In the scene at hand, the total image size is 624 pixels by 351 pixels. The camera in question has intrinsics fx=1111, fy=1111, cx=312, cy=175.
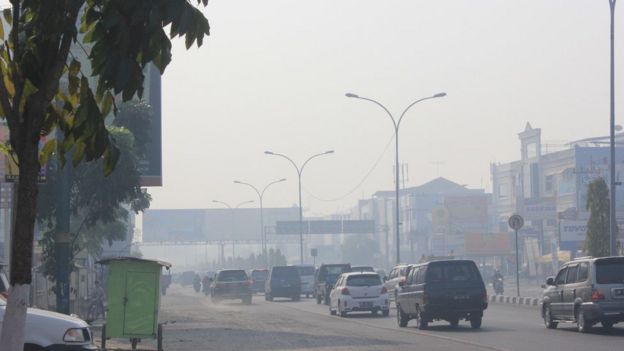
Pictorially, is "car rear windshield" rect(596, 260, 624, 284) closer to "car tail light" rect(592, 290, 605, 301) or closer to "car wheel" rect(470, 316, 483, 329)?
"car tail light" rect(592, 290, 605, 301)

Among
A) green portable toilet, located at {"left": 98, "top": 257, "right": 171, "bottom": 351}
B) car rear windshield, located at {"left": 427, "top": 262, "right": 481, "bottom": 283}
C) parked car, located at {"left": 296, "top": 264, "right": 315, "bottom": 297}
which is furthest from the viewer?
parked car, located at {"left": 296, "top": 264, "right": 315, "bottom": 297}

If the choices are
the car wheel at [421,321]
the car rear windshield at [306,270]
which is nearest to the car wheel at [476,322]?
the car wheel at [421,321]

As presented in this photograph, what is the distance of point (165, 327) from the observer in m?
32.7

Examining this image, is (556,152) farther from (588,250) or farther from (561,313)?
(561,313)

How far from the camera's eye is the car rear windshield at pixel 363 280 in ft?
128

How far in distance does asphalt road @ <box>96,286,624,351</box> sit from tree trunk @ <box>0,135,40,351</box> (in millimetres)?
14446

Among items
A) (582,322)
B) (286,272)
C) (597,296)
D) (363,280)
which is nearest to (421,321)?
(582,322)

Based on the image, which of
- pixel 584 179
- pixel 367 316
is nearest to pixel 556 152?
pixel 584 179

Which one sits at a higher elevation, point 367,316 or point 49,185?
point 49,185

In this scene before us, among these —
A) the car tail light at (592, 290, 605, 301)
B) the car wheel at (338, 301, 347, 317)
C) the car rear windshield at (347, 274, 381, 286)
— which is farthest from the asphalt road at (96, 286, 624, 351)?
the car rear windshield at (347, 274, 381, 286)

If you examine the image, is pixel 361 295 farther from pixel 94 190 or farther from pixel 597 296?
pixel 597 296

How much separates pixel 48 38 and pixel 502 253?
3688 inches

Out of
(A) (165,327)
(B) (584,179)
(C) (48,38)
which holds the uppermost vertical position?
(B) (584,179)

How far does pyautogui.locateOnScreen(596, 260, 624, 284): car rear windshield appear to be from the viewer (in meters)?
25.5
